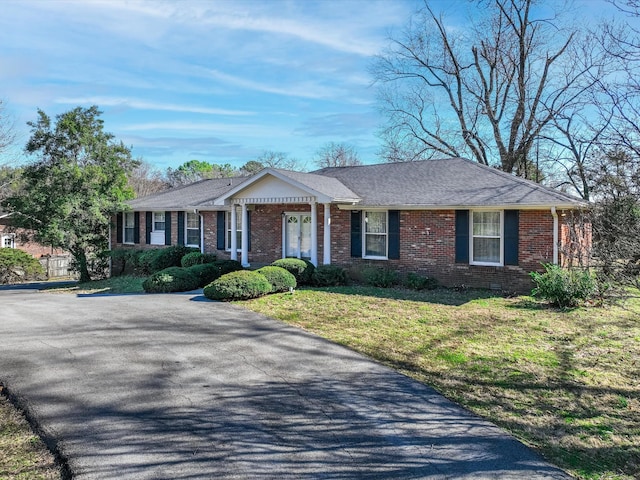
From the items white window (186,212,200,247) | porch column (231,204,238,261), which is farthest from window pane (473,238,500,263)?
white window (186,212,200,247)

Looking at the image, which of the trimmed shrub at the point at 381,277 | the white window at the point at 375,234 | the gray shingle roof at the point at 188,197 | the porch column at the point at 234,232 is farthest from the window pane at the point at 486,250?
the gray shingle roof at the point at 188,197

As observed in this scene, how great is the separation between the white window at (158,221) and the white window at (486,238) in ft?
47.7

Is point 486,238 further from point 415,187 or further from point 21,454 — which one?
point 21,454

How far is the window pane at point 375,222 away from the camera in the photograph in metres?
17.1

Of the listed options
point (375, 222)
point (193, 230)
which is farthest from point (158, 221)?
point (375, 222)

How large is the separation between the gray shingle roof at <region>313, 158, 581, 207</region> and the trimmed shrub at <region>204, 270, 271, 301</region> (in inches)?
218

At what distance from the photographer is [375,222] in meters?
17.3

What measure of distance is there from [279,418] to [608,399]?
428 centimetres

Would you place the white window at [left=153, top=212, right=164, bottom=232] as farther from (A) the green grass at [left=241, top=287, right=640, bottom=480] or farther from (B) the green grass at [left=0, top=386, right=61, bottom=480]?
(B) the green grass at [left=0, top=386, right=61, bottom=480]

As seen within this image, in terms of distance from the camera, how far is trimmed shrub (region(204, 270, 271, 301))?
12.9 metres

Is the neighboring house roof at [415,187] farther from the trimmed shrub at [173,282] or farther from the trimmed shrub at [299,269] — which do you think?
the trimmed shrub at [173,282]

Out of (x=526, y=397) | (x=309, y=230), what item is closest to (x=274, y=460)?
(x=526, y=397)

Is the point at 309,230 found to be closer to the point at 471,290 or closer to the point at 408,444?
the point at 471,290

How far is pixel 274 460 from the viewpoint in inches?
175
